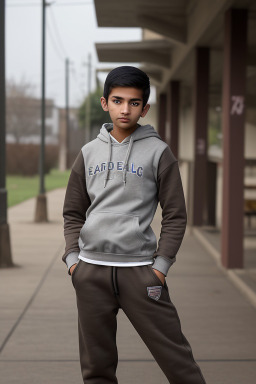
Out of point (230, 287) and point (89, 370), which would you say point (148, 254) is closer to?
point (89, 370)

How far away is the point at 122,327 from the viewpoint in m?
6.21

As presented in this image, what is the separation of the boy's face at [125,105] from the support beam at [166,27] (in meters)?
9.69

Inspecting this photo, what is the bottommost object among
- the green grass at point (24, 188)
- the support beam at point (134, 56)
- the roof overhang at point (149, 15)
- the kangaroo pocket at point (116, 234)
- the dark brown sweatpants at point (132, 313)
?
the green grass at point (24, 188)

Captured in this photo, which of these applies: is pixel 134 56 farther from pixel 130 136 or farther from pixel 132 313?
pixel 132 313

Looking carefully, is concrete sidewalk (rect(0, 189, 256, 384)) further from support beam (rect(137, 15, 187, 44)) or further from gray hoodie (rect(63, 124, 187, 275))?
support beam (rect(137, 15, 187, 44))

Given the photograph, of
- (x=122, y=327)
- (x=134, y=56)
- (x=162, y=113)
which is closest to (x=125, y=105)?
(x=122, y=327)

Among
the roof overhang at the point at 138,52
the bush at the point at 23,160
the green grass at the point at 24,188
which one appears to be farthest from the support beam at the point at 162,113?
the bush at the point at 23,160

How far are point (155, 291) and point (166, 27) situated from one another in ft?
34.9

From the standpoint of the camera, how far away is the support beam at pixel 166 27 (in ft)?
42.0

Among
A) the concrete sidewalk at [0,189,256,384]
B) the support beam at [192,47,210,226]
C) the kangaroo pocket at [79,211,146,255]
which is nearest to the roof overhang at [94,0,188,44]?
the support beam at [192,47,210,226]

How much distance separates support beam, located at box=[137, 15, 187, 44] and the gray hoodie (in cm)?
971

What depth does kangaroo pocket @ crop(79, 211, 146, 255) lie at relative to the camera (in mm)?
3293

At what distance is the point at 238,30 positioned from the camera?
8867 millimetres

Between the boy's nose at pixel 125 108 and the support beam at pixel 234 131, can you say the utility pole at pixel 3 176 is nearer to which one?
the support beam at pixel 234 131
